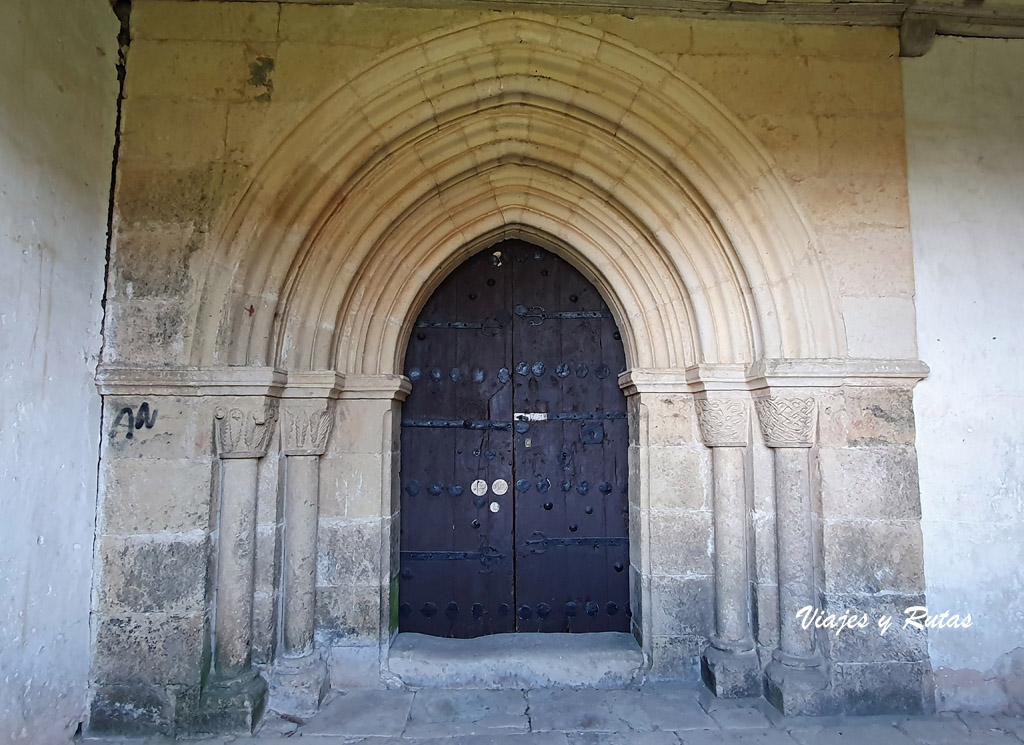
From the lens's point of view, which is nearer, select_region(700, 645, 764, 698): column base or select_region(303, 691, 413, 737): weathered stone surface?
select_region(303, 691, 413, 737): weathered stone surface

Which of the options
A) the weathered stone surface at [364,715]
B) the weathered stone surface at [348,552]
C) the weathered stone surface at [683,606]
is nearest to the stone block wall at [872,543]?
the weathered stone surface at [683,606]

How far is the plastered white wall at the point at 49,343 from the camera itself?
1998 mm

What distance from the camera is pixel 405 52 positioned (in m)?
2.60

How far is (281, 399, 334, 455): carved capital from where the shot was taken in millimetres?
2623

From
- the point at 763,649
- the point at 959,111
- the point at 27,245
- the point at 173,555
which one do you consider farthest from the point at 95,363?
the point at 959,111

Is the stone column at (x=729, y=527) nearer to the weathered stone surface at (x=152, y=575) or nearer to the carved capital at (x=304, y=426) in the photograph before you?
the carved capital at (x=304, y=426)

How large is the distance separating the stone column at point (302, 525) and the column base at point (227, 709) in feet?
0.61

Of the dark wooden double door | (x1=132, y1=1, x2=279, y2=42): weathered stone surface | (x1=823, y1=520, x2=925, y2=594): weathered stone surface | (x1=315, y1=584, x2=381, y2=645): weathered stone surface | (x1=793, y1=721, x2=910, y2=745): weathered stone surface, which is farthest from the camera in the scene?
the dark wooden double door

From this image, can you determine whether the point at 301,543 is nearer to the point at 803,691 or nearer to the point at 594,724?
the point at 594,724

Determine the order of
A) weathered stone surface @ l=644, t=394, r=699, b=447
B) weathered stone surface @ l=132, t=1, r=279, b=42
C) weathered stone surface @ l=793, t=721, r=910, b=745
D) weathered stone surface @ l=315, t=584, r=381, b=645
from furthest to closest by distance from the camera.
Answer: weathered stone surface @ l=644, t=394, r=699, b=447
weathered stone surface @ l=315, t=584, r=381, b=645
weathered stone surface @ l=132, t=1, r=279, b=42
weathered stone surface @ l=793, t=721, r=910, b=745

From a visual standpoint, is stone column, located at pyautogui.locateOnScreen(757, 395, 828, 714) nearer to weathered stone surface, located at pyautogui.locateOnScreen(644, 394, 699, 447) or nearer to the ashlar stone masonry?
the ashlar stone masonry

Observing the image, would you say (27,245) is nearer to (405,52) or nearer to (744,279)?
(405,52)

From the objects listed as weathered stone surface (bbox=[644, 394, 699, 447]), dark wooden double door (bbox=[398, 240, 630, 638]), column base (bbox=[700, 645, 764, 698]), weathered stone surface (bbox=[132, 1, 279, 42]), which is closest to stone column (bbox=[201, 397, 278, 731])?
dark wooden double door (bbox=[398, 240, 630, 638])

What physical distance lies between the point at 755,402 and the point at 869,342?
1.73ft
